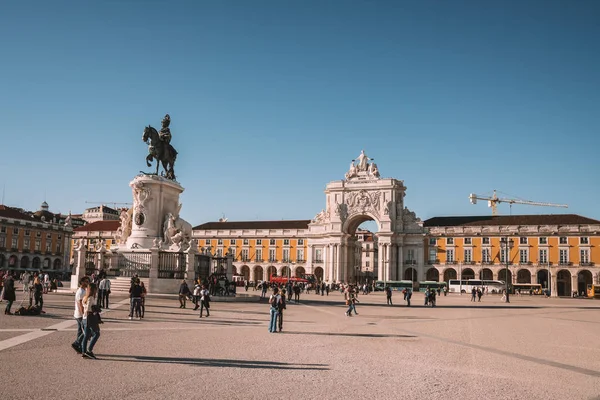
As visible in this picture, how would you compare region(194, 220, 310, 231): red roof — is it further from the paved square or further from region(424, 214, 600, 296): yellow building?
the paved square

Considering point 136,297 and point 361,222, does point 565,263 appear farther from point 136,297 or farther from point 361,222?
point 136,297

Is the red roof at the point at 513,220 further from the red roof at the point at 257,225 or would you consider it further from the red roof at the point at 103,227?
the red roof at the point at 103,227

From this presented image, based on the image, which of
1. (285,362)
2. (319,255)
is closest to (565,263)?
(319,255)

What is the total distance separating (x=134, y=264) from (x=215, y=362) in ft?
74.4

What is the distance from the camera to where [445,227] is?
92.7m

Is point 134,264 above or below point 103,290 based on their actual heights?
above

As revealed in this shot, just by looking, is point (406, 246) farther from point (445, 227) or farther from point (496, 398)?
point (496, 398)

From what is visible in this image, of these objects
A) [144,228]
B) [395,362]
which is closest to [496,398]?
[395,362]

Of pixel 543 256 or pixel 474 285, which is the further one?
pixel 543 256

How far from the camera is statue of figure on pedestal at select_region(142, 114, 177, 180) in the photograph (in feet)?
113

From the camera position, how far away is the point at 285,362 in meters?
11.3

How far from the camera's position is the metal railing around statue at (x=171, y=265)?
101 ft

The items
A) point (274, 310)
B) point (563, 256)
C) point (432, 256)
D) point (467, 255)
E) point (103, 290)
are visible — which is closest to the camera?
point (274, 310)

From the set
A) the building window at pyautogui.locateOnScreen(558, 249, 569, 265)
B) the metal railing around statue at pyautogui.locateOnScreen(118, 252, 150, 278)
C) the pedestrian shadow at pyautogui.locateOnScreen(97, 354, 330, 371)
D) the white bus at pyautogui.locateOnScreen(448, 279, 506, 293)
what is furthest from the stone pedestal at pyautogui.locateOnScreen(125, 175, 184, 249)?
the building window at pyautogui.locateOnScreen(558, 249, 569, 265)
